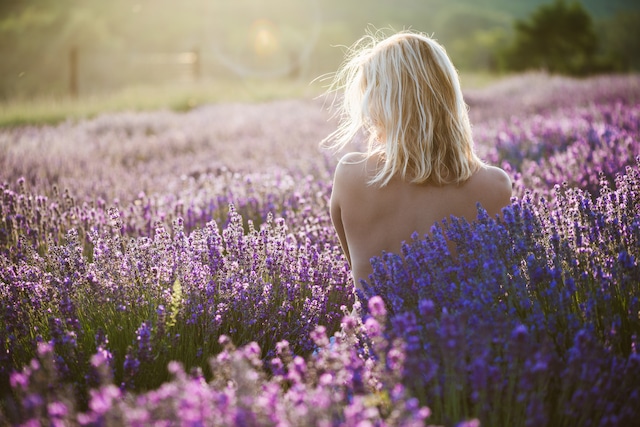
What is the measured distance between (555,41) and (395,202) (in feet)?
111

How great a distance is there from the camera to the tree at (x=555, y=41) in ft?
105

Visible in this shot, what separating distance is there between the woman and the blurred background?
74.3ft

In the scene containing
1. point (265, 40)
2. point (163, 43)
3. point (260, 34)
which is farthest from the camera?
point (260, 34)

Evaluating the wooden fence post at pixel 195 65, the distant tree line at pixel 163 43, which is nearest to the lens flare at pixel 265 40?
the distant tree line at pixel 163 43

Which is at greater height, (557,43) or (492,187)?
(557,43)

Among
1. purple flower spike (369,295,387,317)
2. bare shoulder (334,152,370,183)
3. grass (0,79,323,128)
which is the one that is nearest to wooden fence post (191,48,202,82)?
grass (0,79,323,128)

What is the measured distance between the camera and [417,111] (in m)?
2.71

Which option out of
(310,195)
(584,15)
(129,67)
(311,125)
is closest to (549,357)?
(310,195)

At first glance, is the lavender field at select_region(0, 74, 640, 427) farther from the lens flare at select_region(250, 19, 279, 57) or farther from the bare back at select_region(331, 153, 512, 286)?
the lens flare at select_region(250, 19, 279, 57)

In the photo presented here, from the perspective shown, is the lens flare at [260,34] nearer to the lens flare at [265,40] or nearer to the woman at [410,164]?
the lens flare at [265,40]

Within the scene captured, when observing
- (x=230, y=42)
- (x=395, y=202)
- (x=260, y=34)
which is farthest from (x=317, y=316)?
(x=230, y=42)

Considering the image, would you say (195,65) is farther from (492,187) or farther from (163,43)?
(163,43)

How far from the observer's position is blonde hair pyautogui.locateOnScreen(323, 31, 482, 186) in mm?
2635

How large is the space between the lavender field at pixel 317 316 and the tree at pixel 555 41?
3036 centimetres
